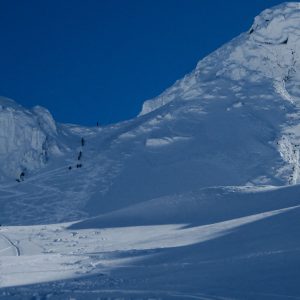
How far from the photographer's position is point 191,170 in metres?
83.2

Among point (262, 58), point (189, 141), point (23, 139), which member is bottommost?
point (189, 141)

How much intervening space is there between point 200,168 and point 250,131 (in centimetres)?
1825

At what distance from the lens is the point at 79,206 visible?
7262 centimetres

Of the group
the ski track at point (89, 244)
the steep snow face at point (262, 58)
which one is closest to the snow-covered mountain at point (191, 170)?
the ski track at point (89, 244)

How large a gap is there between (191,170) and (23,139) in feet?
167

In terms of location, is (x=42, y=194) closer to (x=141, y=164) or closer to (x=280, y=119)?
(x=141, y=164)

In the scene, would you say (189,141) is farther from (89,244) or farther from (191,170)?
(89,244)

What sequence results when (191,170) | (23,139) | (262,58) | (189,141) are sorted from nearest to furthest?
(191,170) → (189,141) → (23,139) → (262,58)

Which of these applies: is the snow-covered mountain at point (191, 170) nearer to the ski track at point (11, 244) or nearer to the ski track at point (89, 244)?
the ski track at point (89, 244)

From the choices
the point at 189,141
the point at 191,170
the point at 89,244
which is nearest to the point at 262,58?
the point at 189,141

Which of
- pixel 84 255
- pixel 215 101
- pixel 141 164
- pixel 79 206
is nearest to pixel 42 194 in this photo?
pixel 79 206

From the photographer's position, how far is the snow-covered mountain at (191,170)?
885 inches

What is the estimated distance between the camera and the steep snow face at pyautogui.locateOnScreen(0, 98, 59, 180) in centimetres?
11456

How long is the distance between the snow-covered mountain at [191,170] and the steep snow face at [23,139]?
26cm
